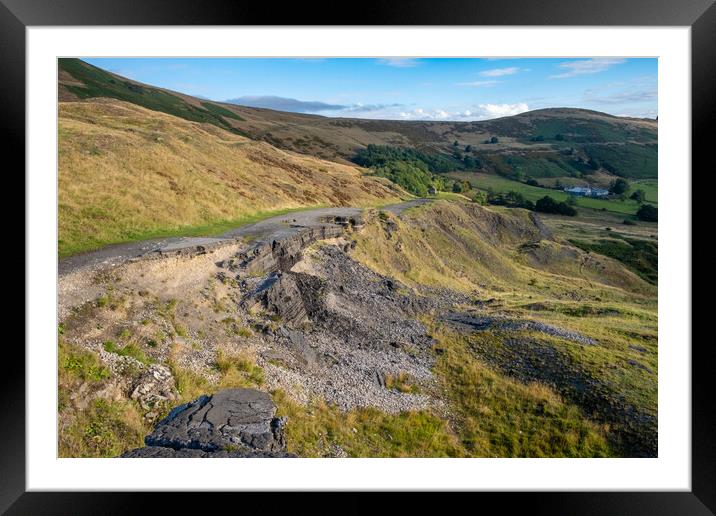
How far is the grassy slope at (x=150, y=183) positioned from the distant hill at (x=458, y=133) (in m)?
29.1

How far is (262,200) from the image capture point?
25.0 meters

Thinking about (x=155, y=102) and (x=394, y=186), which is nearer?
(x=394, y=186)

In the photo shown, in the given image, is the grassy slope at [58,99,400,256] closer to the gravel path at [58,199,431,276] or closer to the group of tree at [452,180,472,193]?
the gravel path at [58,199,431,276]

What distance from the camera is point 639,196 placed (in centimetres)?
6266

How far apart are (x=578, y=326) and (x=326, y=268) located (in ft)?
37.6

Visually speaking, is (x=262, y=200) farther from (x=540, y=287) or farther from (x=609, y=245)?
(x=609, y=245)

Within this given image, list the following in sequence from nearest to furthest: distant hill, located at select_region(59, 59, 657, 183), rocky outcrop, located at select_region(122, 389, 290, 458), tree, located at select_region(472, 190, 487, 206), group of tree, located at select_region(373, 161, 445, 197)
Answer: rocky outcrop, located at select_region(122, 389, 290, 458)
group of tree, located at select_region(373, 161, 445, 197)
tree, located at select_region(472, 190, 487, 206)
distant hill, located at select_region(59, 59, 657, 183)

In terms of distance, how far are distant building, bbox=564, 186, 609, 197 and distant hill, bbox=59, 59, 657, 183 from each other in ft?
36.3

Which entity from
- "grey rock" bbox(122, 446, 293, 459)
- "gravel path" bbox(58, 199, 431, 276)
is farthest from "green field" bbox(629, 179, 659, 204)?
"grey rock" bbox(122, 446, 293, 459)

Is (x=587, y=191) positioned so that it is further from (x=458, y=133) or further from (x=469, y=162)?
(x=458, y=133)

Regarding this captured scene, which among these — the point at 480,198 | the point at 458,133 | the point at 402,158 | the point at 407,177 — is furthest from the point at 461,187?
the point at 458,133

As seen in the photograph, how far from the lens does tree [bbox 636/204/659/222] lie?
53422 millimetres
